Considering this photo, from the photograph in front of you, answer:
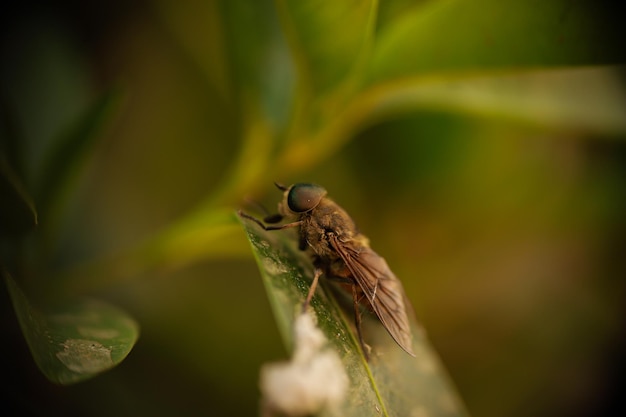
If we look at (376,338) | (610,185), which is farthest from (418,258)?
(376,338)

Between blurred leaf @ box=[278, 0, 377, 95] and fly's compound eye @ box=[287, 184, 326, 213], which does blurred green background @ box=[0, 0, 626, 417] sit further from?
fly's compound eye @ box=[287, 184, 326, 213]

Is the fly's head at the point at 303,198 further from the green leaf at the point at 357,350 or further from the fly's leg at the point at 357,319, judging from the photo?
the fly's leg at the point at 357,319

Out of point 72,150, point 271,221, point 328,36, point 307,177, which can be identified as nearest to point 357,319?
point 271,221

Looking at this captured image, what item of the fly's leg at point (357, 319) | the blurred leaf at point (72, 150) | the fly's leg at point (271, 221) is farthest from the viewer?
the blurred leaf at point (72, 150)

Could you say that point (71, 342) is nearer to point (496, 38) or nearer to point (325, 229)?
point (325, 229)

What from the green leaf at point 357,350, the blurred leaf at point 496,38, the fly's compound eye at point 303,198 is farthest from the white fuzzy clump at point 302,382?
the blurred leaf at point 496,38

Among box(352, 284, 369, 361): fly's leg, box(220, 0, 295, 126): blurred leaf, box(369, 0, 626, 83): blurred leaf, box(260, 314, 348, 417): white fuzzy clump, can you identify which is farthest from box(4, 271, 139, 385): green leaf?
box(369, 0, 626, 83): blurred leaf

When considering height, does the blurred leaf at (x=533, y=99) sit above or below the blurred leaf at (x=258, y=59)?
above
